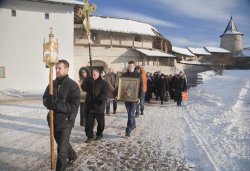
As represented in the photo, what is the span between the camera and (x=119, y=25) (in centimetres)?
3525

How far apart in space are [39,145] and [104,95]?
1.83 meters

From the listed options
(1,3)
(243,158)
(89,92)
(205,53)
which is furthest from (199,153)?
(205,53)

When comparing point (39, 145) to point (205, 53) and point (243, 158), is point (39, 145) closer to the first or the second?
point (243, 158)

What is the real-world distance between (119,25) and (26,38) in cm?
1498

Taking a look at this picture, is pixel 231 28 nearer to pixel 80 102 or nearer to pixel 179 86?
pixel 179 86

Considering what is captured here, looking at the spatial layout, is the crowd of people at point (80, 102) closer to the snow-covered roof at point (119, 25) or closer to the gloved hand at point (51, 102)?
the gloved hand at point (51, 102)

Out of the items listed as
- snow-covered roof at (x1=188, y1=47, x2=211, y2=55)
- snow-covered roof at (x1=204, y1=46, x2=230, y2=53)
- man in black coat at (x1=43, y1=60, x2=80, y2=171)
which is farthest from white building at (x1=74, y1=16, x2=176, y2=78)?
snow-covered roof at (x1=204, y1=46, x2=230, y2=53)

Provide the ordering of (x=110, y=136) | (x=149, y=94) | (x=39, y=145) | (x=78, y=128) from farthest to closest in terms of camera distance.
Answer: (x=149, y=94) → (x=78, y=128) → (x=110, y=136) → (x=39, y=145)

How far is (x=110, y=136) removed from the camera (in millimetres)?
7176

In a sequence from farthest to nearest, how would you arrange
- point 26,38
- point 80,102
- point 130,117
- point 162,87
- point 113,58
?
1. point 113,58
2. point 26,38
3. point 162,87
4. point 80,102
5. point 130,117

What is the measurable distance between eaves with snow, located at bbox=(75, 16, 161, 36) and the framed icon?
2595cm

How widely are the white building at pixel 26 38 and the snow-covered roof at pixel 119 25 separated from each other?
9428mm

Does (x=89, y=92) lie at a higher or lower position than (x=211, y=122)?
higher

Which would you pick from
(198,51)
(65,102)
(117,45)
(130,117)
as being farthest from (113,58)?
(198,51)
